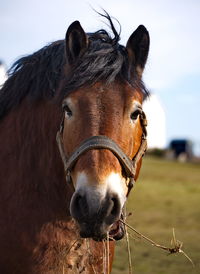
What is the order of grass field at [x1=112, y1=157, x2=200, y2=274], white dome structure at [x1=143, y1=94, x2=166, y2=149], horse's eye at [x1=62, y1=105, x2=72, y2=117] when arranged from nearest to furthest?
1. horse's eye at [x1=62, y1=105, x2=72, y2=117]
2. grass field at [x1=112, y1=157, x2=200, y2=274]
3. white dome structure at [x1=143, y1=94, x2=166, y2=149]

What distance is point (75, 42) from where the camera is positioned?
4.14 meters

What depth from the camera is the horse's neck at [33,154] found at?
4184 millimetres

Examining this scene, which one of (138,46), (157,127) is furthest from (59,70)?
(157,127)

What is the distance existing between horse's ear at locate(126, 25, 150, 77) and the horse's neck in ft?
2.24

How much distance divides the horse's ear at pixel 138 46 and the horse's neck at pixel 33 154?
0.68m

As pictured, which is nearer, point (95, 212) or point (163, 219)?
point (95, 212)

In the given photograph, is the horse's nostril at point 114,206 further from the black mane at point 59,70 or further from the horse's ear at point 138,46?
the horse's ear at point 138,46

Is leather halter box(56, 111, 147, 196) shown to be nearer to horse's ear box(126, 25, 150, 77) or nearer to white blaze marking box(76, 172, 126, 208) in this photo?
white blaze marking box(76, 172, 126, 208)

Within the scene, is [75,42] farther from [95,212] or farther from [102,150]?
[95,212]

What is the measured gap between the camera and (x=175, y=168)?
3183 cm

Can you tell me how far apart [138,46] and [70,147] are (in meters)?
0.96

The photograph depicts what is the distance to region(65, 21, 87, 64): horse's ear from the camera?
411cm

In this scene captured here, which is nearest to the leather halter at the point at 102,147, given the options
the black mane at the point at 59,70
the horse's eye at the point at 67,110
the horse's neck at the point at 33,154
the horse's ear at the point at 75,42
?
the horse's eye at the point at 67,110

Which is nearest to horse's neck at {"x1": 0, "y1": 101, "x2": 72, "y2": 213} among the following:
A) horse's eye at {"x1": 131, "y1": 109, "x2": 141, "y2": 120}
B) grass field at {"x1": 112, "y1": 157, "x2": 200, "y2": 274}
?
horse's eye at {"x1": 131, "y1": 109, "x2": 141, "y2": 120}
